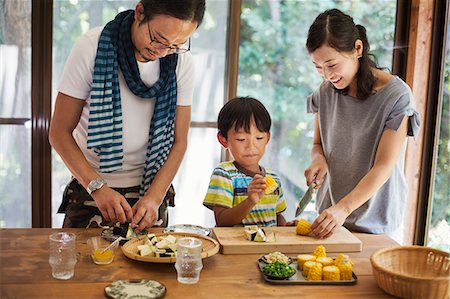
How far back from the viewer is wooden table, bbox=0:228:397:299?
1627 mm

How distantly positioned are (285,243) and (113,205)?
1.97 ft

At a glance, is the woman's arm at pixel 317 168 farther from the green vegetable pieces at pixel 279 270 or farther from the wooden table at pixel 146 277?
the green vegetable pieces at pixel 279 270

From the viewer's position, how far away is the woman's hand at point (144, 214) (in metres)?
2.04

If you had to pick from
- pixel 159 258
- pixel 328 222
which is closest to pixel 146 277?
pixel 159 258

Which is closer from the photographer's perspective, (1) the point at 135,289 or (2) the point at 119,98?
(1) the point at 135,289

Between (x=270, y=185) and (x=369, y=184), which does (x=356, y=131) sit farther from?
(x=270, y=185)

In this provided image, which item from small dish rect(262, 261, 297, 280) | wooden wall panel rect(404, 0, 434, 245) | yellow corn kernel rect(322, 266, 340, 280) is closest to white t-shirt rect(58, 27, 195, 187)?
small dish rect(262, 261, 297, 280)

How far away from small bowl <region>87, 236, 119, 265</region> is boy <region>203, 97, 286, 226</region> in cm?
52

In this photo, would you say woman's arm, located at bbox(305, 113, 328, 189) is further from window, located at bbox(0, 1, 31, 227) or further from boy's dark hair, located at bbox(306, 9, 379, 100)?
window, located at bbox(0, 1, 31, 227)

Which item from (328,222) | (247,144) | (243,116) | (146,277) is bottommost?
(146,277)

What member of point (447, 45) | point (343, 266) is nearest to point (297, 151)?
point (447, 45)

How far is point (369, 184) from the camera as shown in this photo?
213cm

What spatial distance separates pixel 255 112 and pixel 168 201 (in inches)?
20.0

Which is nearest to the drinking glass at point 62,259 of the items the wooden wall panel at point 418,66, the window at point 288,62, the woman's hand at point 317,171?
the woman's hand at point 317,171
